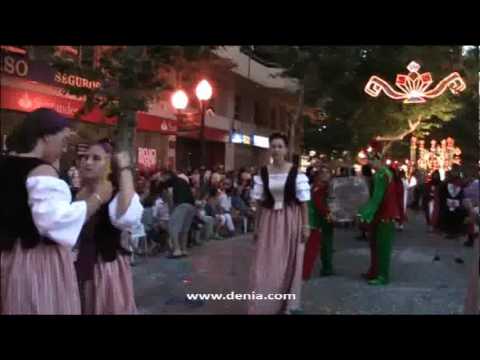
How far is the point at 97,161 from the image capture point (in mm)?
3334

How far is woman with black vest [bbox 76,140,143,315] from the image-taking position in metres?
3.23

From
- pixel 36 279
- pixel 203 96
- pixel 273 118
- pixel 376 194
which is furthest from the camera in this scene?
pixel 376 194

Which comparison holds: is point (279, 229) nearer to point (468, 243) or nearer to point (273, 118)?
point (273, 118)

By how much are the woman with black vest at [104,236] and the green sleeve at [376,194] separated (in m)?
3.27

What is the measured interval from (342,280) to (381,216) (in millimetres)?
755

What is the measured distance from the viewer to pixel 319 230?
6.50 meters

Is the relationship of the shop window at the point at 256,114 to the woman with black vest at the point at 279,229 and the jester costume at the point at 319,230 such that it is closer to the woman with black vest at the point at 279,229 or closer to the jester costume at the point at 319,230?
the woman with black vest at the point at 279,229

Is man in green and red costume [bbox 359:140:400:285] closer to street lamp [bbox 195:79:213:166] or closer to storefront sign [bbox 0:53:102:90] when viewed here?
street lamp [bbox 195:79:213:166]

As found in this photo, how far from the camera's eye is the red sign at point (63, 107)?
4.56 m

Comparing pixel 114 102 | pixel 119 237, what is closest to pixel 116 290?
pixel 119 237

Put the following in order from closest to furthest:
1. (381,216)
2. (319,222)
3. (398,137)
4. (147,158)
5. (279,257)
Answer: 1. (279,257)
2. (147,158)
3. (381,216)
4. (319,222)
5. (398,137)

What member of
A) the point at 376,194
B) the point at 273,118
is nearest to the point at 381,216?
the point at 376,194

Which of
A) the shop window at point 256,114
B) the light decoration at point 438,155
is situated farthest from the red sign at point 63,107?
the light decoration at point 438,155

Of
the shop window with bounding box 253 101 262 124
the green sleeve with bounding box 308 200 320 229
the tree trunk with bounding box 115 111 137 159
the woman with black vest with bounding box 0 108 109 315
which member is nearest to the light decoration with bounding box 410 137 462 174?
the green sleeve with bounding box 308 200 320 229
